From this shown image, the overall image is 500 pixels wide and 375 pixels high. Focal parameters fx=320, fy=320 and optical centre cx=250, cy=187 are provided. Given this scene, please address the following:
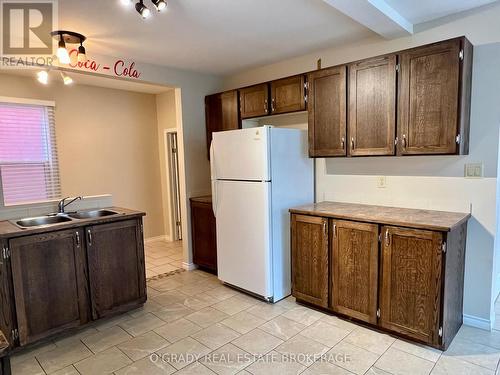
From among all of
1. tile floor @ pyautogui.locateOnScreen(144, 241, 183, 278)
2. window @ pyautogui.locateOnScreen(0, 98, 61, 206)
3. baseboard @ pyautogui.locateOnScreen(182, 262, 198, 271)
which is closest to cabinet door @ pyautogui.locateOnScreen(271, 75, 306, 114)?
baseboard @ pyautogui.locateOnScreen(182, 262, 198, 271)

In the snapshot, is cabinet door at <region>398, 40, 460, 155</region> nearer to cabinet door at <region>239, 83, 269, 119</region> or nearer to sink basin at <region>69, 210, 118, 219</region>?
cabinet door at <region>239, 83, 269, 119</region>

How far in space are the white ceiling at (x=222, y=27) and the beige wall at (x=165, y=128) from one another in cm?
160

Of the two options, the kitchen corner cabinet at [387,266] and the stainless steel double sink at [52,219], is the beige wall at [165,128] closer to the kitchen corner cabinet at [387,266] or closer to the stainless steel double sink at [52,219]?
the stainless steel double sink at [52,219]

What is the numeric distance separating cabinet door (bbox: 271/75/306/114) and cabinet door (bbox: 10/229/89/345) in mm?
2261

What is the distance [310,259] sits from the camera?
115 inches

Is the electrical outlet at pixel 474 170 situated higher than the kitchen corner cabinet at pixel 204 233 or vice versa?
the electrical outlet at pixel 474 170

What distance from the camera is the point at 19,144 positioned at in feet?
13.2

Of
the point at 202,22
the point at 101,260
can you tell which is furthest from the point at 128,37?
the point at 101,260

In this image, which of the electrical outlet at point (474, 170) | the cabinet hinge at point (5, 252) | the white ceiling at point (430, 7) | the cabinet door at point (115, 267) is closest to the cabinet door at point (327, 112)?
the white ceiling at point (430, 7)

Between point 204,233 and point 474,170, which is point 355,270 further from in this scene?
point 204,233

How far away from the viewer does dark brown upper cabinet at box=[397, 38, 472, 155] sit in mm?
2307

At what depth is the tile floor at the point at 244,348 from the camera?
2148mm

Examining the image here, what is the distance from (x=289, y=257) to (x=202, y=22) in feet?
7.52

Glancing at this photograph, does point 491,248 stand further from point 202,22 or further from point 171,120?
point 171,120
